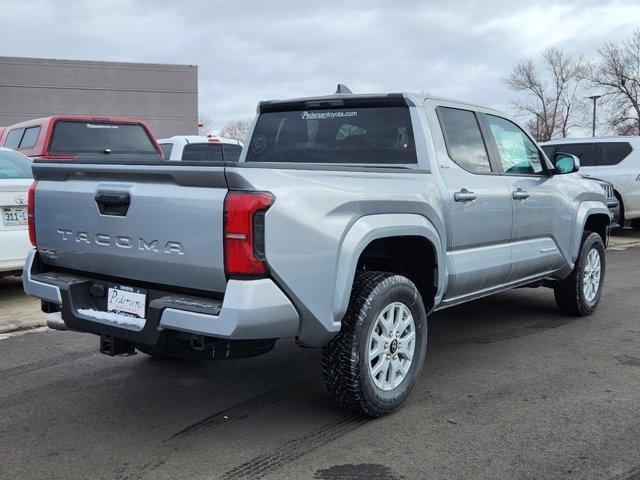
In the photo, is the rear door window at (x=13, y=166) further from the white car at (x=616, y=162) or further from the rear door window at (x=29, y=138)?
the white car at (x=616, y=162)

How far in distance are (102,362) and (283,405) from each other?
5.54ft

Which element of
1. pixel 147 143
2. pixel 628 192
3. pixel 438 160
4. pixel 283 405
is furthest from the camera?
pixel 628 192

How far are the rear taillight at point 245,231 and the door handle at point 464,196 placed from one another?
5.75ft

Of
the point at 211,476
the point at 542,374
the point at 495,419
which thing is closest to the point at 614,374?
the point at 542,374

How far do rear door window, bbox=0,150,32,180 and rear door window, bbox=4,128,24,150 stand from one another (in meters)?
2.73

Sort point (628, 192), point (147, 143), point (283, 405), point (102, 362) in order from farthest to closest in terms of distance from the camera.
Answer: point (628, 192) → point (147, 143) → point (102, 362) → point (283, 405)

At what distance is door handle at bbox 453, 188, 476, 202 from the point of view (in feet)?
14.5

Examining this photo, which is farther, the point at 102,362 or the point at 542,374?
the point at 102,362

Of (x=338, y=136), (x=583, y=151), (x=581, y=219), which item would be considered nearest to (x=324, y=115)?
(x=338, y=136)

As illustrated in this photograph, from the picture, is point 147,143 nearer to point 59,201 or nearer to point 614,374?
point 59,201

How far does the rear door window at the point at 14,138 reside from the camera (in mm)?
9594

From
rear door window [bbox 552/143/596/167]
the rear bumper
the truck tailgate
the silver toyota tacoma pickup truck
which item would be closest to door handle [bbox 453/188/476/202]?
the silver toyota tacoma pickup truck

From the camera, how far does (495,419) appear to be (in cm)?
378

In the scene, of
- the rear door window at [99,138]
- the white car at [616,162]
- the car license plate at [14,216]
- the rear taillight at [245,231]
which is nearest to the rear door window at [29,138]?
the rear door window at [99,138]
